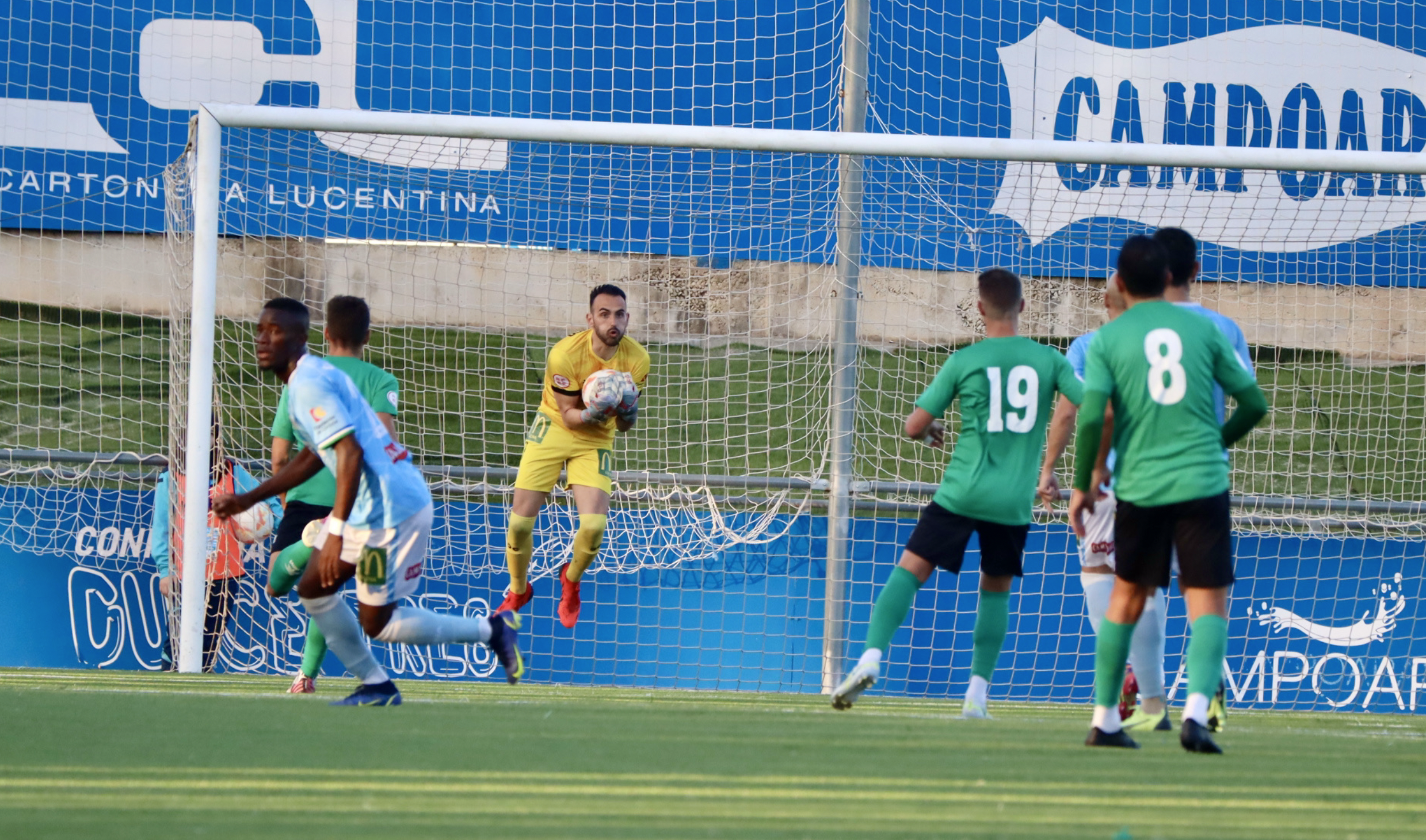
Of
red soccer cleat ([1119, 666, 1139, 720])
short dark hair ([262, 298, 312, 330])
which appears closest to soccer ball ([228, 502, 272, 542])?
short dark hair ([262, 298, 312, 330])

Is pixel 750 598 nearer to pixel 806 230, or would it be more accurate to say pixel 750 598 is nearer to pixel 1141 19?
pixel 806 230

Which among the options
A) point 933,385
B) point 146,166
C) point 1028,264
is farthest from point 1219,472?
point 146,166

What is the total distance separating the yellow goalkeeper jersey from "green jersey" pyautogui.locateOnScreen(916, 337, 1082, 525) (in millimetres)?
2460

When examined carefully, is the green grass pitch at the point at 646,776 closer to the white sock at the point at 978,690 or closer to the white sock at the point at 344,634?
the white sock at the point at 978,690

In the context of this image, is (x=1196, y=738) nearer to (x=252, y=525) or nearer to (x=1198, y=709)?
(x=1198, y=709)

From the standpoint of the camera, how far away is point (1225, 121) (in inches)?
438

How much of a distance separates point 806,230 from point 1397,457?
5507 millimetres

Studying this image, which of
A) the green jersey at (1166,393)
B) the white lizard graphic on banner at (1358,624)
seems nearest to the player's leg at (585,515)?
the green jersey at (1166,393)

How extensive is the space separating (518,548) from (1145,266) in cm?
418

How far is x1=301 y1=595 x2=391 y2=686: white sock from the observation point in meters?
4.74

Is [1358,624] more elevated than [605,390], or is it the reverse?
[605,390]

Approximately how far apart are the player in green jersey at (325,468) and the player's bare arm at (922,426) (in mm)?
2253

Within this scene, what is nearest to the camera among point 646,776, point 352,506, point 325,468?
point 646,776

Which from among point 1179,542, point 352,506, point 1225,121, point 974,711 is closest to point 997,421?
point 974,711
